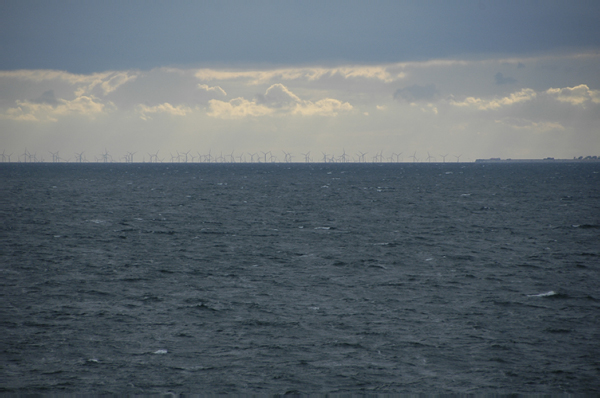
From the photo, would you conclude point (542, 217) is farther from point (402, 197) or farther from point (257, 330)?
point (257, 330)

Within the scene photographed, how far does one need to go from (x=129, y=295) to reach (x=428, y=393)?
2112 cm

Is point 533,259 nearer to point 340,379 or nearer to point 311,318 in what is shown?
point 311,318

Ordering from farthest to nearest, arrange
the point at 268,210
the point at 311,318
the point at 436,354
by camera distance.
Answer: the point at 268,210
the point at 311,318
the point at 436,354

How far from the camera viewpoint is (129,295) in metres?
35.0

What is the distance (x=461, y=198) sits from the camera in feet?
371

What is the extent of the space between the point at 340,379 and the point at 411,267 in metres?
22.8

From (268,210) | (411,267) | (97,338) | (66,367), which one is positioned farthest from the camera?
(268,210)

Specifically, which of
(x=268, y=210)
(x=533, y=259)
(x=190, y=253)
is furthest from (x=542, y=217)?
(x=190, y=253)

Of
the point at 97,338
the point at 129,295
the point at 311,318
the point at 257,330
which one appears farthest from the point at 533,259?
the point at 97,338

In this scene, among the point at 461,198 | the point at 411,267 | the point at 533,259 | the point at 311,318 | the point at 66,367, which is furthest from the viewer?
the point at 461,198

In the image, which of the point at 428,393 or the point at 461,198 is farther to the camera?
the point at 461,198

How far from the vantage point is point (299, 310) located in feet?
104

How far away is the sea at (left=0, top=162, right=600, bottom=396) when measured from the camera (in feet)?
74.6

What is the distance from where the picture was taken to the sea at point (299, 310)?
2275 centimetres
